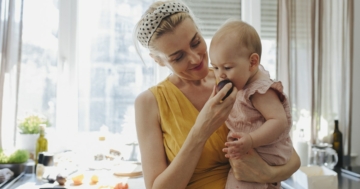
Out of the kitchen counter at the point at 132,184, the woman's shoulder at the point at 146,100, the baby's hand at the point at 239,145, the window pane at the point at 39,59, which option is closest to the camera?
the baby's hand at the point at 239,145

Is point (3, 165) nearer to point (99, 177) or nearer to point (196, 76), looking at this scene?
point (99, 177)

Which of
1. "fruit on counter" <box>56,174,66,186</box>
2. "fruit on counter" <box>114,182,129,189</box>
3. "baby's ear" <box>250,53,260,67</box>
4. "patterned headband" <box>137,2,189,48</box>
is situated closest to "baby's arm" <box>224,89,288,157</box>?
"baby's ear" <box>250,53,260,67</box>

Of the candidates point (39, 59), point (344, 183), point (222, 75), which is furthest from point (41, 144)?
point (344, 183)

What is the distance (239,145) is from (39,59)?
2291mm

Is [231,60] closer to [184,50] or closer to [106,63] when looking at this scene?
[184,50]

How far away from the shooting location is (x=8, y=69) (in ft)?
9.21

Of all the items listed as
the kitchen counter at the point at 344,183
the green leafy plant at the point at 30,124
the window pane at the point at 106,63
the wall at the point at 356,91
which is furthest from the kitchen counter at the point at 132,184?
the window pane at the point at 106,63

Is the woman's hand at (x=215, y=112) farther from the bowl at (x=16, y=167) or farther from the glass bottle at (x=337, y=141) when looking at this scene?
the glass bottle at (x=337, y=141)

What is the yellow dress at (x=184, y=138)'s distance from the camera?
132 cm

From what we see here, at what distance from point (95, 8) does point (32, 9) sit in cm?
49

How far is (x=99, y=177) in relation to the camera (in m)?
2.44

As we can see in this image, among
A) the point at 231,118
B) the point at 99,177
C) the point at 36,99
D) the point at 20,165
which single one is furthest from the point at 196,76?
the point at 36,99

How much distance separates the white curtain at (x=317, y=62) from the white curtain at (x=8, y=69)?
2.05 meters

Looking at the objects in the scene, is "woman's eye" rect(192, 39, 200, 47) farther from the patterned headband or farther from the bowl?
the bowl
